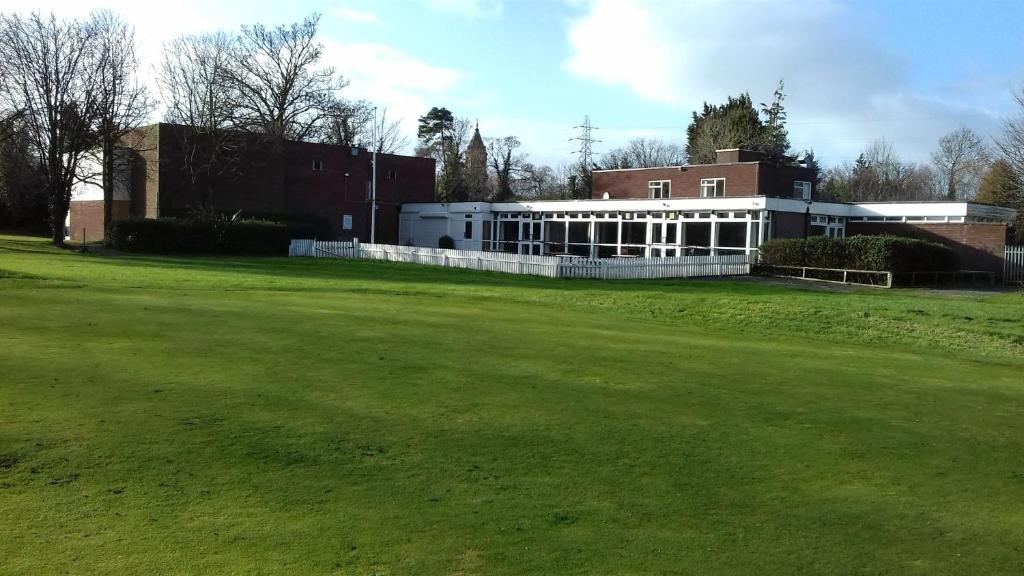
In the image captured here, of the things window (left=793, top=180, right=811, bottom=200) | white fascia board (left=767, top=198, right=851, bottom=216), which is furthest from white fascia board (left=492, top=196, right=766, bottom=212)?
window (left=793, top=180, right=811, bottom=200)

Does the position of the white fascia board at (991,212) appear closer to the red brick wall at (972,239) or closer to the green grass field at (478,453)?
the red brick wall at (972,239)

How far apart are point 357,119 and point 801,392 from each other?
5973 centimetres

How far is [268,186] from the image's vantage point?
53.5 meters

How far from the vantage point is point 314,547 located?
15.7 feet

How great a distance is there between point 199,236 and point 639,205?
23.6m

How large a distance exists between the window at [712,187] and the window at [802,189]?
4506 millimetres

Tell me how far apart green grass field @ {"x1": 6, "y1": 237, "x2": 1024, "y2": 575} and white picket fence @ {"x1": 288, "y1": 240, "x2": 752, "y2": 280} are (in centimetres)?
1702

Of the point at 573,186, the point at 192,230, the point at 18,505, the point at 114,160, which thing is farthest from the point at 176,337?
the point at 573,186

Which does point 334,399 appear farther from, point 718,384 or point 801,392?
point 801,392

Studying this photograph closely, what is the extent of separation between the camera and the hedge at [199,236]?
138 feet

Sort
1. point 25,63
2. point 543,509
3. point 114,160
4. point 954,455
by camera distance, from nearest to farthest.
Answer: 1. point 543,509
2. point 954,455
3. point 25,63
4. point 114,160

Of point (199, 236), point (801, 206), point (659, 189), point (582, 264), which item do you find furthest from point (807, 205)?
point (199, 236)

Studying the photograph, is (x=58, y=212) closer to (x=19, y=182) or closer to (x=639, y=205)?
(x=19, y=182)

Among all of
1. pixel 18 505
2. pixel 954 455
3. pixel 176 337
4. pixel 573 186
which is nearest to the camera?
pixel 18 505
